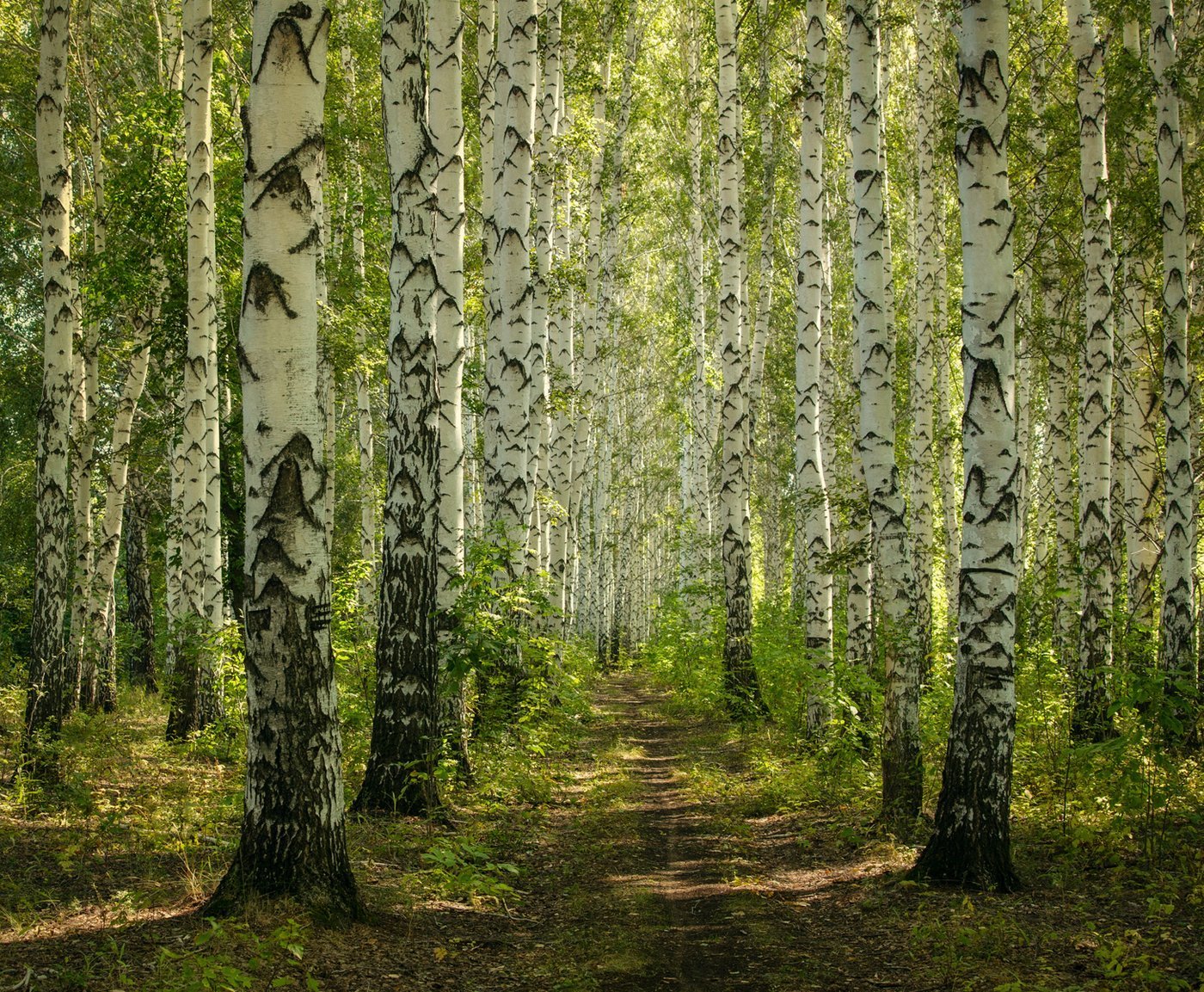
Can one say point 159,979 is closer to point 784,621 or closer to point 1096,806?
point 1096,806

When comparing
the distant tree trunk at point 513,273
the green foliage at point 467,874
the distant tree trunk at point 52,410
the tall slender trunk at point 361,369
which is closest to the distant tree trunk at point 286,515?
the green foliage at point 467,874

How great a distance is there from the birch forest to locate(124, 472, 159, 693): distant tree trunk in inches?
4.3

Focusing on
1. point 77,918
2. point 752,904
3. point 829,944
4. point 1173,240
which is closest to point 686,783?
point 752,904

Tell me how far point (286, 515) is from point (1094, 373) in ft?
32.3

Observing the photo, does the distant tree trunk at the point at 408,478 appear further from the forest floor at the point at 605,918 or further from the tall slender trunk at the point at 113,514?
the tall slender trunk at the point at 113,514

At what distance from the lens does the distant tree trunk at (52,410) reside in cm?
848

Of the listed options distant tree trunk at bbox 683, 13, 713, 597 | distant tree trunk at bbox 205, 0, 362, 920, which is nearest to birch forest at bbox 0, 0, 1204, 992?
distant tree trunk at bbox 205, 0, 362, 920

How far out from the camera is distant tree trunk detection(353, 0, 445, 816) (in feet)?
23.2

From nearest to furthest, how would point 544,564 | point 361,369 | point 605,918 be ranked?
point 605,918 < point 361,369 < point 544,564

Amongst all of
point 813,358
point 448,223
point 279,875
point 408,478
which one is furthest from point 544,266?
point 279,875

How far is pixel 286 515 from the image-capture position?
15.0 ft

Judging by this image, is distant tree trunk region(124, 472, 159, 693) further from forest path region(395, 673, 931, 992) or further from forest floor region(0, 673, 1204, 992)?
forest path region(395, 673, 931, 992)

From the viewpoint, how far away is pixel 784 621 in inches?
752

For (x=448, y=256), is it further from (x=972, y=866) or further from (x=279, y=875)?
(x=972, y=866)
